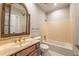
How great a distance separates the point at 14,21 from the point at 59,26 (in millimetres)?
727

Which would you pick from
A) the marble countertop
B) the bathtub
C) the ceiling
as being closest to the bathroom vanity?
the marble countertop

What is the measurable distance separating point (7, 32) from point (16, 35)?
0.58 ft

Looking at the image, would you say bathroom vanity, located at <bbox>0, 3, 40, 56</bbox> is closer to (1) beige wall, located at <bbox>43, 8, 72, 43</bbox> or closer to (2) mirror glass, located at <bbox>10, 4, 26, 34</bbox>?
(2) mirror glass, located at <bbox>10, 4, 26, 34</bbox>

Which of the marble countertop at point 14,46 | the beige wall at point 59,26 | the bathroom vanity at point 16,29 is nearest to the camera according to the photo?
the marble countertop at point 14,46

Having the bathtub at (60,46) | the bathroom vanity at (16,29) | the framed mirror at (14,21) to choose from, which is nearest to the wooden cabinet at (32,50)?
the bathroom vanity at (16,29)

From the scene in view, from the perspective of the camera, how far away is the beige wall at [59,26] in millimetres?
1301

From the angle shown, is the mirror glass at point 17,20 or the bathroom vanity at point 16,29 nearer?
the bathroom vanity at point 16,29

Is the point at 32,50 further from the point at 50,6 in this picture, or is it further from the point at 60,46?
the point at 50,6

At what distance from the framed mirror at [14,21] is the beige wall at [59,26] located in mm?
379

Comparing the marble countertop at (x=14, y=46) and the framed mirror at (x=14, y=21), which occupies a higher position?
the framed mirror at (x=14, y=21)

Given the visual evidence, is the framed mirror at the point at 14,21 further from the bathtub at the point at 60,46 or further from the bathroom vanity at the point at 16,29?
the bathtub at the point at 60,46

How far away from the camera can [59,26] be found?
4.50ft

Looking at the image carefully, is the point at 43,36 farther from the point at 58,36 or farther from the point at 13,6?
the point at 13,6

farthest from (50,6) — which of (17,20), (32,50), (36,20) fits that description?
(32,50)
